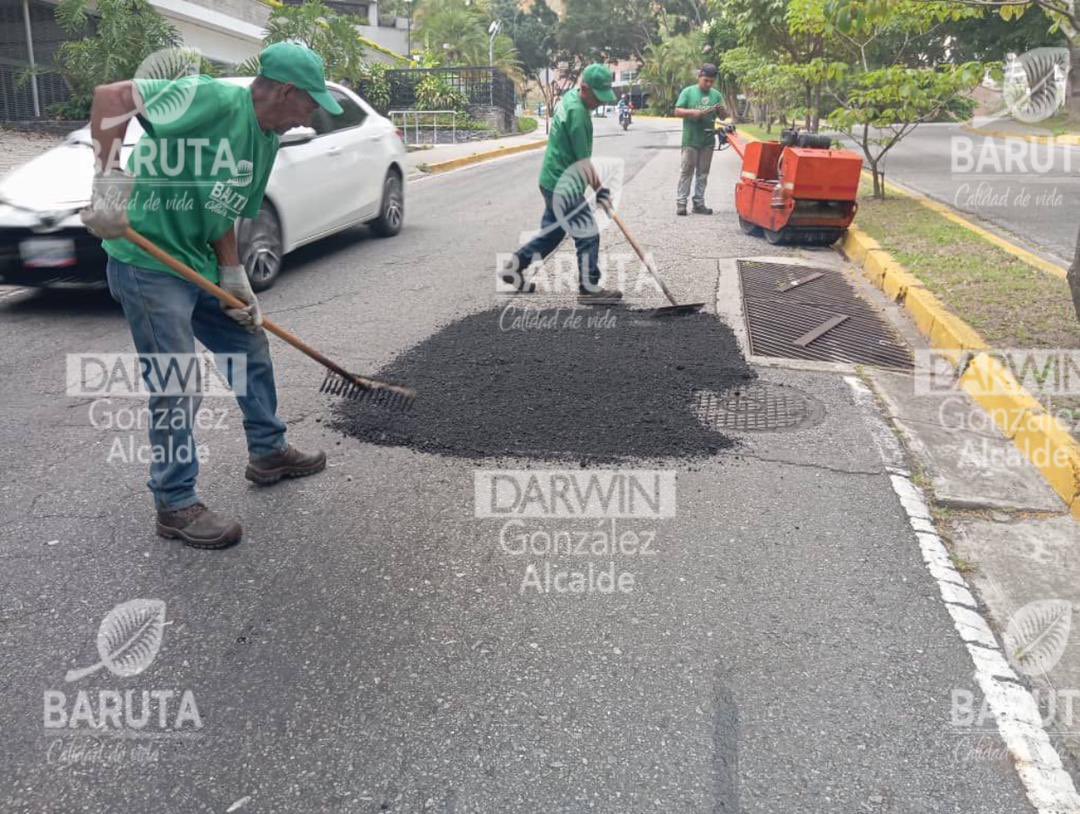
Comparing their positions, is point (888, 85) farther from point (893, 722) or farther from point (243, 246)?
point (893, 722)

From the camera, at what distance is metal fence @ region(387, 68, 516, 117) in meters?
30.5

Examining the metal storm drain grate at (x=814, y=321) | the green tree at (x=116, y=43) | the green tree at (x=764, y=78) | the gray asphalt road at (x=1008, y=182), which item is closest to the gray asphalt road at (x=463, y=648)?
the metal storm drain grate at (x=814, y=321)

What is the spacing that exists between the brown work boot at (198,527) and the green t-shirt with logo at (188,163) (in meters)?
0.97

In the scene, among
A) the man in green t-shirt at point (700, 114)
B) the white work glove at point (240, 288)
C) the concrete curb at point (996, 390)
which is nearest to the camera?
the white work glove at point (240, 288)

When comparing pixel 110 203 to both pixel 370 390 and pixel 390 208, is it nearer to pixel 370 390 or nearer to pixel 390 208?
pixel 370 390

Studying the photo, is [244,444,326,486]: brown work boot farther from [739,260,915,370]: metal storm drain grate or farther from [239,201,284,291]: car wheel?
[239,201,284,291]: car wheel

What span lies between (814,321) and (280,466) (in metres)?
4.35

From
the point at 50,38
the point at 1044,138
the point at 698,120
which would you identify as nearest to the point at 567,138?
the point at 698,120

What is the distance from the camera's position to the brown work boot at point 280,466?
3.88 m

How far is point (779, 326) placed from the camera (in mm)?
6379

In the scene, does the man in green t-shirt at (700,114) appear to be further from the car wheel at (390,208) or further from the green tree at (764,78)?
the car wheel at (390,208)

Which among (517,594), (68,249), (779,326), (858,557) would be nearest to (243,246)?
(68,249)

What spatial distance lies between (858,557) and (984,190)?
12.8 meters

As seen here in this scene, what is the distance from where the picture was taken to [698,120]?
10688mm
